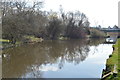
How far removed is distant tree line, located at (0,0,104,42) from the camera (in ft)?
96.9

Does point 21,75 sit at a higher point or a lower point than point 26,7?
→ lower

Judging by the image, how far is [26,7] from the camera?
43969mm

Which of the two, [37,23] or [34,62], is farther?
[37,23]

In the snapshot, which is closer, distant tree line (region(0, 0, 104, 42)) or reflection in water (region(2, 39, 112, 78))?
reflection in water (region(2, 39, 112, 78))

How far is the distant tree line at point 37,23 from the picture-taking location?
1163 inches

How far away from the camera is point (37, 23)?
43438mm

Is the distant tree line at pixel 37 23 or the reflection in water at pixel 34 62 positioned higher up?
the distant tree line at pixel 37 23

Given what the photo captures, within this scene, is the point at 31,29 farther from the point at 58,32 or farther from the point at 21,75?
the point at 21,75

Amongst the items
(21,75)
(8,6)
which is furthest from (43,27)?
(21,75)

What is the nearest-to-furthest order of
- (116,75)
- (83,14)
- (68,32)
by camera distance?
(116,75)
(68,32)
(83,14)

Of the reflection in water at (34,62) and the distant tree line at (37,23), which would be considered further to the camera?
the distant tree line at (37,23)

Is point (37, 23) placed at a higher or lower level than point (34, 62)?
higher

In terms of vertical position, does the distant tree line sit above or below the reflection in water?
above

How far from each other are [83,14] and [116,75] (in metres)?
59.2
